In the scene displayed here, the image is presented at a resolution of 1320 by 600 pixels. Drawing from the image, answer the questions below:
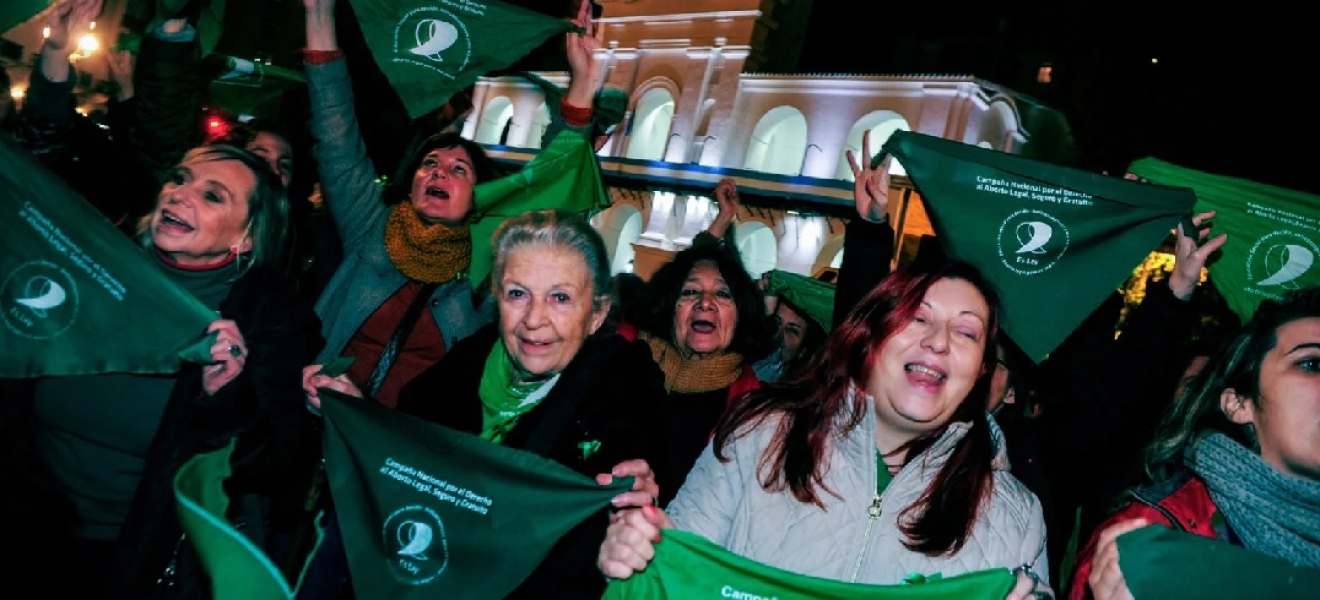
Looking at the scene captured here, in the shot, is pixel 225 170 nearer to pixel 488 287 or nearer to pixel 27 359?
pixel 27 359

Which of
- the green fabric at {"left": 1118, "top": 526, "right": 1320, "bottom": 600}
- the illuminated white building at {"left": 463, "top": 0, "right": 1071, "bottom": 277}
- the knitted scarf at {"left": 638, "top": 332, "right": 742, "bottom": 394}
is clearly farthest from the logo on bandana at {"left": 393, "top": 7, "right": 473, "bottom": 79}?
the illuminated white building at {"left": 463, "top": 0, "right": 1071, "bottom": 277}

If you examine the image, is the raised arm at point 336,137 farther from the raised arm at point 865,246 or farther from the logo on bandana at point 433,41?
the raised arm at point 865,246

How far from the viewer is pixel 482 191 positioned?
412 centimetres

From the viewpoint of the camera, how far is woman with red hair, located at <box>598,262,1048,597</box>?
2502 millimetres

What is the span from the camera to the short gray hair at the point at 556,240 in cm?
314

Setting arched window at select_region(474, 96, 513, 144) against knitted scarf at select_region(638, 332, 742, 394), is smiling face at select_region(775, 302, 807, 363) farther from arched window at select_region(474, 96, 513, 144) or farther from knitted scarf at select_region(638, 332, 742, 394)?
arched window at select_region(474, 96, 513, 144)

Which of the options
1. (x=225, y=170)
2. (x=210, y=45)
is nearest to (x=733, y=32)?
(x=210, y=45)

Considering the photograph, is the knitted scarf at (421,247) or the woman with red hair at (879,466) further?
the knitted scarf at (421,247)

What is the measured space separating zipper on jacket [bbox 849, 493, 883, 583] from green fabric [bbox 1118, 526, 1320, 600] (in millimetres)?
659

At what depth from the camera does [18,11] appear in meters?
3.68

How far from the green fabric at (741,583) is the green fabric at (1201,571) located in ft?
1.14

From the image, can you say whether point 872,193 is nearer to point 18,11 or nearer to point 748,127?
point 18,11

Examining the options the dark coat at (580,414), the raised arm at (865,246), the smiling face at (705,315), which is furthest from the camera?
the smiling face at (705,315)

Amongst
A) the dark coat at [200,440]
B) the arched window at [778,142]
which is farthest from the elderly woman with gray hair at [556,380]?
the arched window at [778,142]
